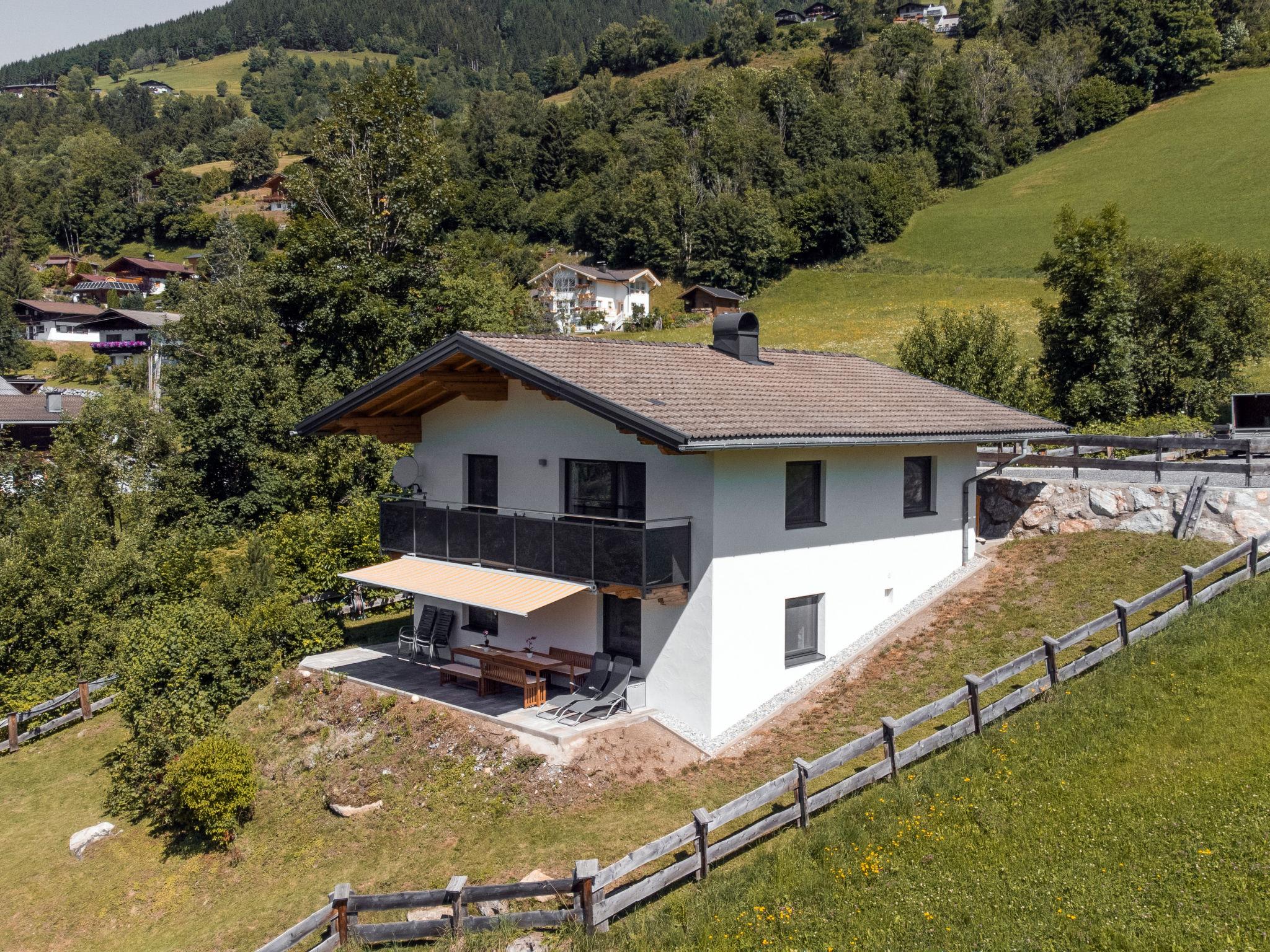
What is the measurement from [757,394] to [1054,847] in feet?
30.9

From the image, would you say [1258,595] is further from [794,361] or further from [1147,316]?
[1147,316]

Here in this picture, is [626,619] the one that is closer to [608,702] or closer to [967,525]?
[608,702]

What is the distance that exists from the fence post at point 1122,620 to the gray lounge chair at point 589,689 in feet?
25.9

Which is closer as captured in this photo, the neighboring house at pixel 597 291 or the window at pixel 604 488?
the window at pixel 604 488

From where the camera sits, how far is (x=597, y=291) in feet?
286

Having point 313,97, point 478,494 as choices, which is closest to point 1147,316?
point 478,494

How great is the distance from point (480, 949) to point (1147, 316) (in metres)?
32.9

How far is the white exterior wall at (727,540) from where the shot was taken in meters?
15.0

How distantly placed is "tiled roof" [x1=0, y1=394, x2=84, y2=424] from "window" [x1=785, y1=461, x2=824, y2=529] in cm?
4415

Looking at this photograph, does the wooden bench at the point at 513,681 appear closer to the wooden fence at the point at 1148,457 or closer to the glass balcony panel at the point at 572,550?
the glass balcony panel at the point at 572,550

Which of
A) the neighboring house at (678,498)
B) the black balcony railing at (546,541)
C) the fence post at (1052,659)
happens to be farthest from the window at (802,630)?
the fence post at (1052,659)

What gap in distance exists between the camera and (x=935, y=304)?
Answer: 62.3 meters

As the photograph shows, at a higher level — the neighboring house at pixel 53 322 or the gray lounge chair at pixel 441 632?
the neighboring house at pixel 53 322

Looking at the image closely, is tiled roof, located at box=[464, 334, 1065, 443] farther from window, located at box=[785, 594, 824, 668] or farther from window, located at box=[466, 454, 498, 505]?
window, located at box=[466, 454, 498, 505]
